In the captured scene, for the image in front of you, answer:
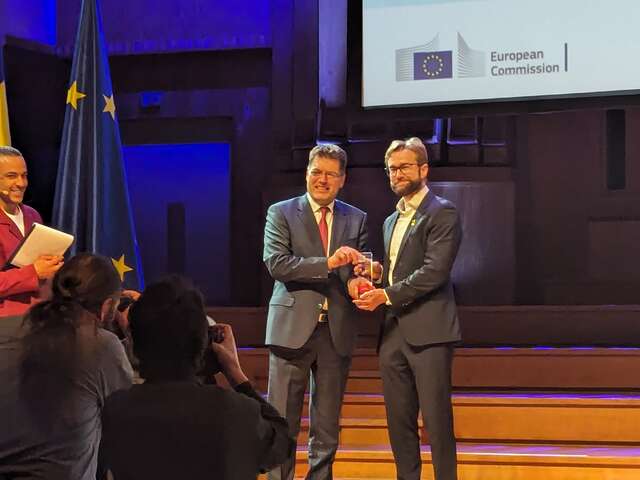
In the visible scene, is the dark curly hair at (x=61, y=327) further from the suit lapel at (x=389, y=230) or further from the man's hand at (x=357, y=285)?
the suit lapel at (x=389, y=230)

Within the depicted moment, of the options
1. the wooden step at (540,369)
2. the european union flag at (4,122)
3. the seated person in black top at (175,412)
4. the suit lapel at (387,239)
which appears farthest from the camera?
the european union flag at (4,122)

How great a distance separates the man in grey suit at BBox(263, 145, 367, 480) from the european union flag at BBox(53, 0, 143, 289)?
1.52 m

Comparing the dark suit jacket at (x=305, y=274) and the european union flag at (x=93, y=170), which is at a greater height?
the european union flag at (x=93, y=170)

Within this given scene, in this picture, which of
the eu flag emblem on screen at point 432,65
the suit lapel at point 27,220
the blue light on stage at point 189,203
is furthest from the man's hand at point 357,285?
the blue light on stage at point 189,203

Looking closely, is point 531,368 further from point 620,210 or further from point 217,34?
point 217,34

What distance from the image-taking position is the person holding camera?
5.91 feet

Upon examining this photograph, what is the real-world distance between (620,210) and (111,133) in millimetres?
3070

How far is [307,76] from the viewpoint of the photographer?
5.48 metres

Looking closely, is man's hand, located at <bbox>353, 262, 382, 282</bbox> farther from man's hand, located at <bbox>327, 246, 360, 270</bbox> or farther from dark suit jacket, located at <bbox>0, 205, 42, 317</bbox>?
dark suit jacket, located at <bbox>0, 205, 42, 317</bbox>

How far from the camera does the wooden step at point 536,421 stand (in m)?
3.78

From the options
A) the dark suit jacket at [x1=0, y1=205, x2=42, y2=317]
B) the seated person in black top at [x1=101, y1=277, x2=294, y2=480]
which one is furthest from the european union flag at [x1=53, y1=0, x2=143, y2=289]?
the seated person in black top at [x1=101, y1=277, x2=294, y2=480]

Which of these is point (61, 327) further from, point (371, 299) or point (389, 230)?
point (389, 230)

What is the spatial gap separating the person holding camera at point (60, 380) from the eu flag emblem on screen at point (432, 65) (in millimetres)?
3145

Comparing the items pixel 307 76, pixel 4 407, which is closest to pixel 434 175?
pixel 307 76
